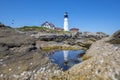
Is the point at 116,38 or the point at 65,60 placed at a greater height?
the point at 116,38

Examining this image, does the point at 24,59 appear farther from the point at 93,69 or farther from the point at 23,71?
the point at 93,69

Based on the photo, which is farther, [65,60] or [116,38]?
[116,38]

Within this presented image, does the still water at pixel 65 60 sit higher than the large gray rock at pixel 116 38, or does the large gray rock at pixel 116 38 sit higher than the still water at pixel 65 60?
the large gray rock at pixel 116 38

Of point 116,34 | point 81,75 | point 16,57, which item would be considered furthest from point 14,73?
point 116,34

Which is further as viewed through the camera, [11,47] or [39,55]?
[11,47]

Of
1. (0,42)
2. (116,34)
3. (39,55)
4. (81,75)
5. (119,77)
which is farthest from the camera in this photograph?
(116,34)

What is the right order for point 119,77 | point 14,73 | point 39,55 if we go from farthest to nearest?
point 39,55 → point 14,73 → point 119,77

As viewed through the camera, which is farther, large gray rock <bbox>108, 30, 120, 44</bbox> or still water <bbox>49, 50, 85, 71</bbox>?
large gray rock <bbox>108, 30, 120, 44</bbox>

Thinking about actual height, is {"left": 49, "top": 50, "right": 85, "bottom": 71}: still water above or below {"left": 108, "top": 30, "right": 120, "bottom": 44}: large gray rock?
below

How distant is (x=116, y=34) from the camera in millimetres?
30031

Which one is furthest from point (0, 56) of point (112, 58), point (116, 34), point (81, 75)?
point (116, 34)

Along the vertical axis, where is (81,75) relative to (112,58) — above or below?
below

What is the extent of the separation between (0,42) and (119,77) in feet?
46.1

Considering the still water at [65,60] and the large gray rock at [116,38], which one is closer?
the still water at [65,60]
